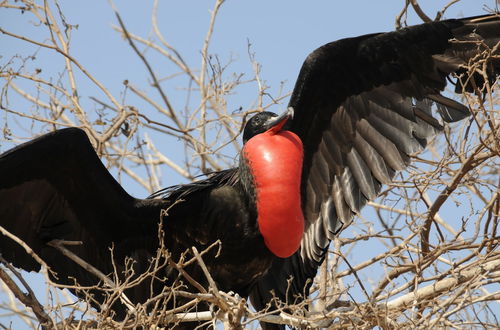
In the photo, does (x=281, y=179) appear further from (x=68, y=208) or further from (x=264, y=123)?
(x=68, y=208)

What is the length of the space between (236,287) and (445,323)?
1.59 metres

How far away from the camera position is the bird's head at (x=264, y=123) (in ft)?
16.1

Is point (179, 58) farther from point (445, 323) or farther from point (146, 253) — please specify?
point (445, 323)

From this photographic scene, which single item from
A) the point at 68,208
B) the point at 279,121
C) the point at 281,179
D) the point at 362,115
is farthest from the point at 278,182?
the point at 68,208

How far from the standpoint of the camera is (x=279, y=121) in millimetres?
4887

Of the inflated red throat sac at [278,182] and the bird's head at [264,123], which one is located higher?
the bird's head at [264,123]

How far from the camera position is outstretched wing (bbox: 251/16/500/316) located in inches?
203

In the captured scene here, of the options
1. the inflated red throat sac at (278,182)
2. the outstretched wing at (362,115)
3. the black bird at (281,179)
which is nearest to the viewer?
the inflated red throat sac at (278,182)

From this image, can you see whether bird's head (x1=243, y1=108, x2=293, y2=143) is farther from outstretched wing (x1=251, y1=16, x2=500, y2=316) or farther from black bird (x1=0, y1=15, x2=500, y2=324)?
outstretched wing (x1=251, y1=16, x2=500, y2=316)

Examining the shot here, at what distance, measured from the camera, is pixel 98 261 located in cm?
529

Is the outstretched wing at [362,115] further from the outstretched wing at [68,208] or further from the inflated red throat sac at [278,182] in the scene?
the outstretched wing at [68,208]

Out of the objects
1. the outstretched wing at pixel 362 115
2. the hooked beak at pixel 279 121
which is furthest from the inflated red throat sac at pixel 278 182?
the outstretched wing at pixel 362 115

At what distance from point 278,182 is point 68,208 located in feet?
3.82

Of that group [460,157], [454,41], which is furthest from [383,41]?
[460,157]
